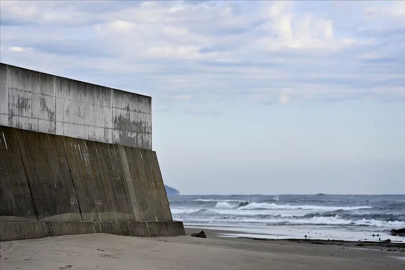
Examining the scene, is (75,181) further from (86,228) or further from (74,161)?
(86,228)

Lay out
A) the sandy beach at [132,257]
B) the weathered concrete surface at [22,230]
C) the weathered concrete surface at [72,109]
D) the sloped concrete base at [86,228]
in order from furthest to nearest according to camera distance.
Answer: the weathered concrete surface at [72,109] < the sloped concrete base at [86,228] < the weathered concrete surface at [22,230] < the sandy beach at [132,257]

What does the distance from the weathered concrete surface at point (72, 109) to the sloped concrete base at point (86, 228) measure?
1871mm

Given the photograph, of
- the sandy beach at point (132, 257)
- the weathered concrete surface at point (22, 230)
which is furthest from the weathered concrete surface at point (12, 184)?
the sandy beach at point (132, 257)

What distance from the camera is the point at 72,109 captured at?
541 inches

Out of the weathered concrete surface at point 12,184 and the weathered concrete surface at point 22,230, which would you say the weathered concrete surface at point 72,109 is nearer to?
the weathered concrete surface at point 12,184

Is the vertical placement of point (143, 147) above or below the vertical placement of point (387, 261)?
above

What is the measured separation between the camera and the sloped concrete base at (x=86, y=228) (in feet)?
36.4

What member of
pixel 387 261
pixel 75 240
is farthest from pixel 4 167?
pixel 387 261

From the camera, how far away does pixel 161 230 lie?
609 inches

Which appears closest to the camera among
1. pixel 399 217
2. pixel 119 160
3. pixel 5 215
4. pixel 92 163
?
pixel 5 215

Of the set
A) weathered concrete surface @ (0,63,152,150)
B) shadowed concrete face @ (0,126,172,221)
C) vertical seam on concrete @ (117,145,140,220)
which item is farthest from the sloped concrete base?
weathered concrete surface @ (0,63,152,150)

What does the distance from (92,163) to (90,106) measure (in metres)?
1.27

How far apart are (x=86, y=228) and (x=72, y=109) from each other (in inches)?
98.3

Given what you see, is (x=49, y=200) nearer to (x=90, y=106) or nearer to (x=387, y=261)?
(x=90, y=106)
